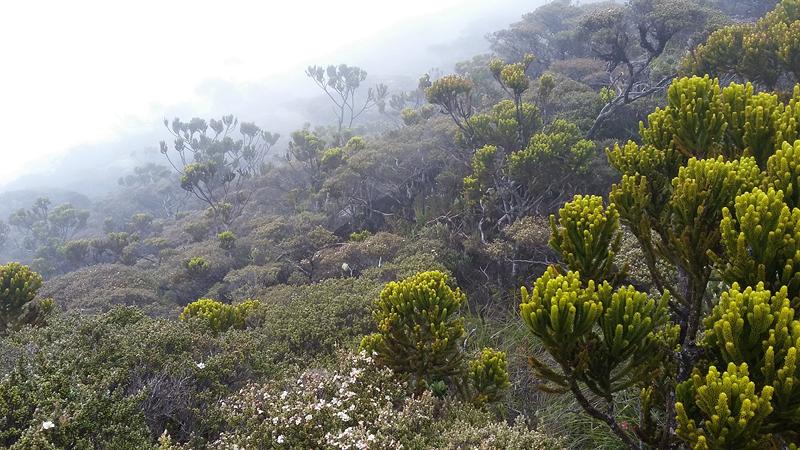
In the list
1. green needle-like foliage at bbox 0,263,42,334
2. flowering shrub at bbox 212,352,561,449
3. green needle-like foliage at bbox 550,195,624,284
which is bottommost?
flowering shrub at bbox 212,352,561,449

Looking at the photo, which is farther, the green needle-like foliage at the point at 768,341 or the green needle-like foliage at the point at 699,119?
the green needle-like foliage at the point at 699,119

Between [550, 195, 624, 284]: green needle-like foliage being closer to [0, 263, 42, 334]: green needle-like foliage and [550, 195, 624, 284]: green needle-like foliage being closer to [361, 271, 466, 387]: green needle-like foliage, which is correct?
[361, 271, 466, 387]: green needle-like foliage

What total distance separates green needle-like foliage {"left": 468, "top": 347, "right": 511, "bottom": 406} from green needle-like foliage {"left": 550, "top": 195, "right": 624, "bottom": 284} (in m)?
3.03

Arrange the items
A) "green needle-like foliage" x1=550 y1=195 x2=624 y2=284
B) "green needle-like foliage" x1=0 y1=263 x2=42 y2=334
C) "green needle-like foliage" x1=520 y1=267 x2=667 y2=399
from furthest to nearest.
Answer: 1. "green needle-like foliage" x1=0 y1=263 x2=42 y2=334
2. "green needle-like foliage" x1=550 y1=195 x2=624 y2=284
3. "green needle-like foliage" x1=520 y1=267 x2=667 y2=399

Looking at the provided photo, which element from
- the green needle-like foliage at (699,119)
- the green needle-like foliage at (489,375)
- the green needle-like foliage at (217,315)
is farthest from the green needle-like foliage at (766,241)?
the green needle-like foliage at (217,315)

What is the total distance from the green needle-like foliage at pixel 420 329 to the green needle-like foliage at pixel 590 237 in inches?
107

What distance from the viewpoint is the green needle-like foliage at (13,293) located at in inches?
405

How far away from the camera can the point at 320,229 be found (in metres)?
19.8

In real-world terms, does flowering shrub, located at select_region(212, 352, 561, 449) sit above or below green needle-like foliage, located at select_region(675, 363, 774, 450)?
below

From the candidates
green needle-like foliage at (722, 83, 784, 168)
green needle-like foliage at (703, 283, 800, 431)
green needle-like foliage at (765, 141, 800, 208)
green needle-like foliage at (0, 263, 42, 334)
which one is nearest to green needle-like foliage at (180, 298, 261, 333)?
green needle-like foliage at (0, 263, 42, 334)

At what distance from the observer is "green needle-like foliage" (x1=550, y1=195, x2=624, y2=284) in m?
3.98

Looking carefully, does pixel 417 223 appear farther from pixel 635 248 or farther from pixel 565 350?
pixel 565 350

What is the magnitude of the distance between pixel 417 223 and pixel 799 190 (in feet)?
50.9

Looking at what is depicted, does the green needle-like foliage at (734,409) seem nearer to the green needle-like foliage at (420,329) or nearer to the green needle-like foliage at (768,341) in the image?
the green needle-like foliage at (768,341)
